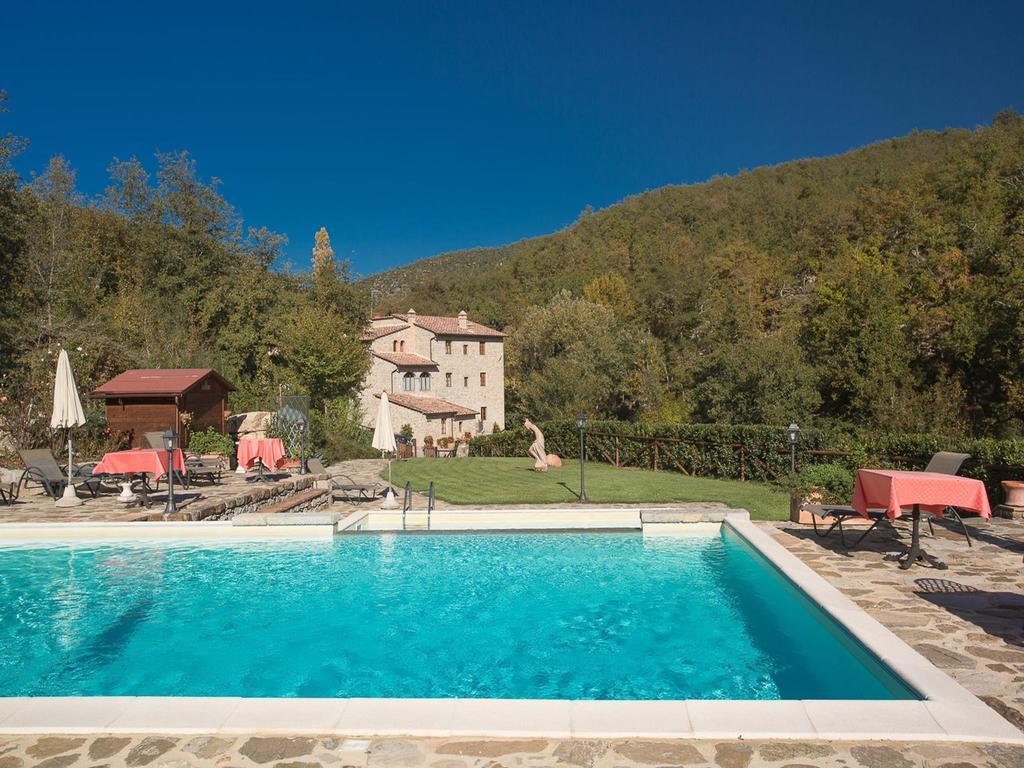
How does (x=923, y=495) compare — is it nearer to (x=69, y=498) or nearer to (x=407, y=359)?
(x=69, y=498)

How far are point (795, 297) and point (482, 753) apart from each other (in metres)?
43.0

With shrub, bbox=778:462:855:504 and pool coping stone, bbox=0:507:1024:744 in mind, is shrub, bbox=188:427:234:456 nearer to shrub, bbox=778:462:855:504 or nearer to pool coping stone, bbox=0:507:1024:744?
shrub, bbox=778:462:855:504

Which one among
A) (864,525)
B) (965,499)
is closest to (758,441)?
(864,525)

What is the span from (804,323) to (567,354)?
52.1 feet

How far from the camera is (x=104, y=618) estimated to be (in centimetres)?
706

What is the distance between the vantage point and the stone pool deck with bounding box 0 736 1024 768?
334 centimetres

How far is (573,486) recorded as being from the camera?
16.2m

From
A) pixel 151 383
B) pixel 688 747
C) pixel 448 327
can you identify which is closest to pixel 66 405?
pixel 151 383

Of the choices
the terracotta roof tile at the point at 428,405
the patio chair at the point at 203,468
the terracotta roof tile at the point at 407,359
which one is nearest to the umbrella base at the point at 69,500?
the patio chair at the point at 203,468

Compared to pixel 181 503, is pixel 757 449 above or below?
above

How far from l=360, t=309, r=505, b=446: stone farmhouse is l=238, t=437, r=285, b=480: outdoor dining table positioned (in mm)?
23031

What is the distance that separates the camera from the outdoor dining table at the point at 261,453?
15.5 meters

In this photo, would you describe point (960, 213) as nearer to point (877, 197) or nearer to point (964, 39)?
point (877, 197)

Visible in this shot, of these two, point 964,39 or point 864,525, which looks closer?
point 864,525
